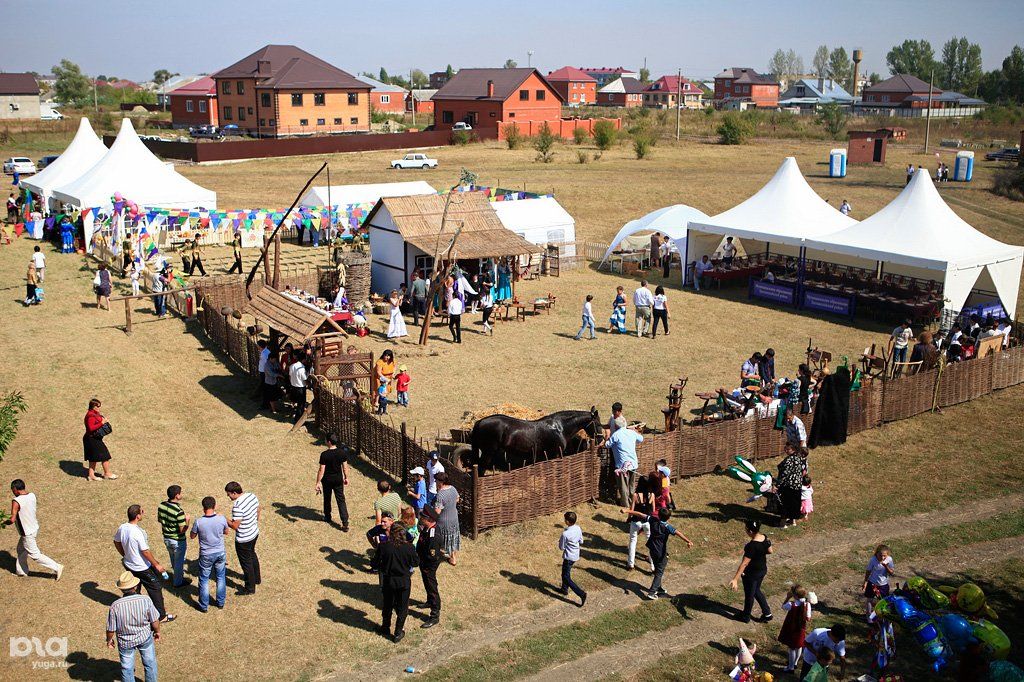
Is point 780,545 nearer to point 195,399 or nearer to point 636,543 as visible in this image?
point 636,543

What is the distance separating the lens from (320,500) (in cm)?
1345

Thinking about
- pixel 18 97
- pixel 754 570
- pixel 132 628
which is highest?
pixel 18 97

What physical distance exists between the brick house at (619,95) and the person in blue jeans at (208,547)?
405 ft

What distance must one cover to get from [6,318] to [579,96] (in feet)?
360

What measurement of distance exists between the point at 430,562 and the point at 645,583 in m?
3.00

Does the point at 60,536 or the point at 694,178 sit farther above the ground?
the point at 694,178

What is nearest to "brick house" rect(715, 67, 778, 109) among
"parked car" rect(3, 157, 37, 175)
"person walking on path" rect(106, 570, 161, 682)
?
"parked car" rect(3, 157, 37, 175)

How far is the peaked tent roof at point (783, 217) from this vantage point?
25.8m

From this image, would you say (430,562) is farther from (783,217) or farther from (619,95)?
(619,95)

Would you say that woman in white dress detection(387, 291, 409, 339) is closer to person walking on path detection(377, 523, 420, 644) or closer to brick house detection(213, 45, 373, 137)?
person walking on path detection(377, 523, 420, 644)

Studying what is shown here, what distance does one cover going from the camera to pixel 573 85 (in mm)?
122188

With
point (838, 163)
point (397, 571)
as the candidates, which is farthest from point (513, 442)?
point (838, 163)

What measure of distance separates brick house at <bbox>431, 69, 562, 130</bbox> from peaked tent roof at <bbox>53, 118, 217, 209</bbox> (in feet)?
131

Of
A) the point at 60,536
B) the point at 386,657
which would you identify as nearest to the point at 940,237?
the point at 386,657
